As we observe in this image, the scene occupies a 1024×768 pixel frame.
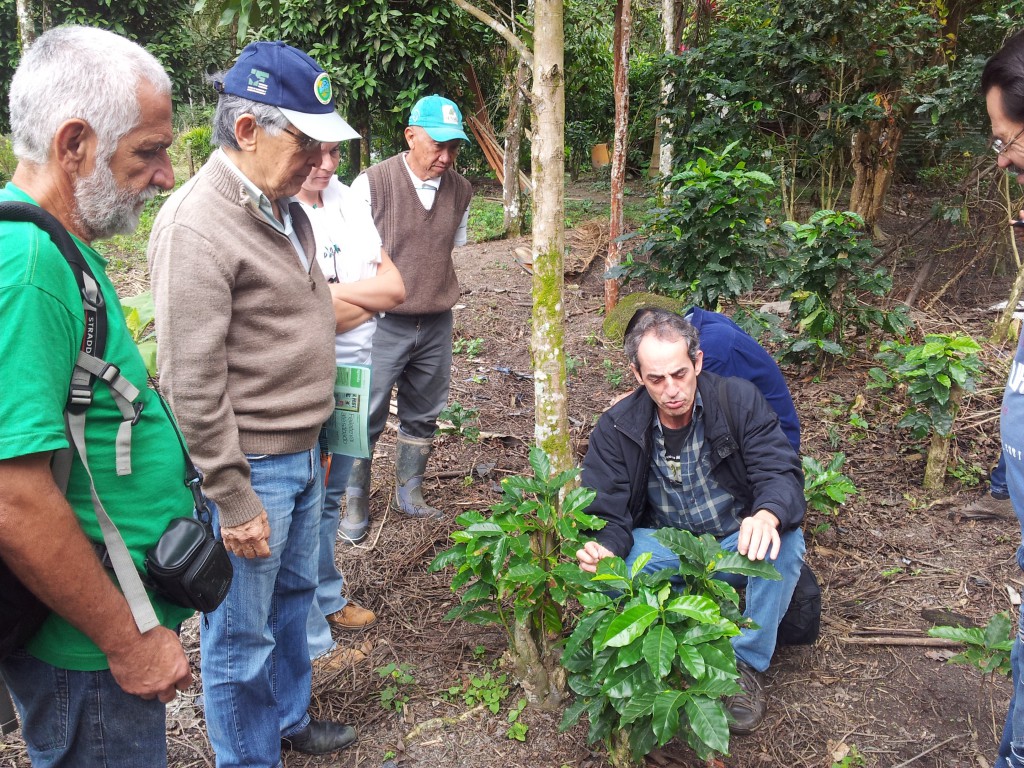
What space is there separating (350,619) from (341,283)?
1.50m

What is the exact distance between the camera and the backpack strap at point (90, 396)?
4.40ft

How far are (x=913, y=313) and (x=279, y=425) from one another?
604cm

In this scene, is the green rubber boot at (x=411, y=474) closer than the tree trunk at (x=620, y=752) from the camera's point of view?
No

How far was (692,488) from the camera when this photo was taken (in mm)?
2889

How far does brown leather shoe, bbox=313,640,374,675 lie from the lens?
3.00 meters

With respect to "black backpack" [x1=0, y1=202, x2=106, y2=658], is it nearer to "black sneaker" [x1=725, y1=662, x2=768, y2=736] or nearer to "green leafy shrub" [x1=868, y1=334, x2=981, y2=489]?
"black sneaker" [x1=725, y1=662, x2=768, y2=736]

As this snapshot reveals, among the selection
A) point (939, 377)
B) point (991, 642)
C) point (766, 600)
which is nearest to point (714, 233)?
point (939, 377)

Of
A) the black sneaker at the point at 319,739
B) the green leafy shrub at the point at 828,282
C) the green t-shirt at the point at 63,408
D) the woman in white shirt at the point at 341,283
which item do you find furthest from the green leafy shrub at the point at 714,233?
the green t-shirt at the point at 63,408

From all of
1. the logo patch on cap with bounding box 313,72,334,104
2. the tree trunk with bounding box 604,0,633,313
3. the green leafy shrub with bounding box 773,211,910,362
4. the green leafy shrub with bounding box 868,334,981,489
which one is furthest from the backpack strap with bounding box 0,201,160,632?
the tree trunk with bounding box 604,0,633,313

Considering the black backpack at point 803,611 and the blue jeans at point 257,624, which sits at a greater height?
the blue jeans at point 257,624

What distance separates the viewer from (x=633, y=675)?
2059 mm

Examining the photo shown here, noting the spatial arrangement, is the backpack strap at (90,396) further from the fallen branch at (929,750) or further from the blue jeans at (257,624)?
the fallen branch at (929,750)

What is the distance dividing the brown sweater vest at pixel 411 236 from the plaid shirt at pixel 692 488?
1504mm

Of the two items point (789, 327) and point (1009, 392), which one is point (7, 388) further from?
point (789, 327)
